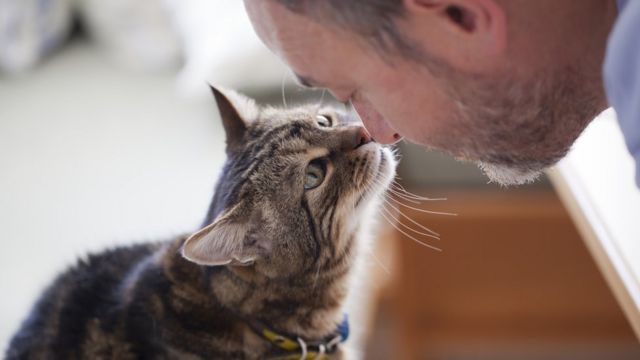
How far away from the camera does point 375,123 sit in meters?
1.05

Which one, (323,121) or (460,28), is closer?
(460,28)

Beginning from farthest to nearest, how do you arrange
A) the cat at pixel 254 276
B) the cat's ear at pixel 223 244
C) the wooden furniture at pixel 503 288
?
1. the wooden furniture at pixel 503 288
2. the cat at pixel 254 276
3. the cat's ear at pixel 223 244

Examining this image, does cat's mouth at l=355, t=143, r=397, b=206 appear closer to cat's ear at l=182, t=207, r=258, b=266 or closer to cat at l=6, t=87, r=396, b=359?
cat at l=6, t=87, r=396, b=359

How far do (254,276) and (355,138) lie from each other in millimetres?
276

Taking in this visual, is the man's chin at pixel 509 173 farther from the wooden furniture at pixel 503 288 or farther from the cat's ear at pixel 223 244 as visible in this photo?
the wooden furniture at pixel 503 288

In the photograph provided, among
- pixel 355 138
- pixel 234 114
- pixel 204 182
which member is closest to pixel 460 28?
pixel 355 138

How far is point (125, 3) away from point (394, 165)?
1.33m

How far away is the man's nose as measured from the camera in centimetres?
102

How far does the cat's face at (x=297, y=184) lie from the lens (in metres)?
1.22

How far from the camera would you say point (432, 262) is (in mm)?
2221

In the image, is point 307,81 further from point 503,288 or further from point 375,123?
point 503,288

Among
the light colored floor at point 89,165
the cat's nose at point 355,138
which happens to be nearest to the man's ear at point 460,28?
the cat's nose at point 355,138

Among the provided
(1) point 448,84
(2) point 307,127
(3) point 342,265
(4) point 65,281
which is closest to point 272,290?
(3) point 342,265

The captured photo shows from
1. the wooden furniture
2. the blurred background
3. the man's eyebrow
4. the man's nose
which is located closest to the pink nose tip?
the man's nose
